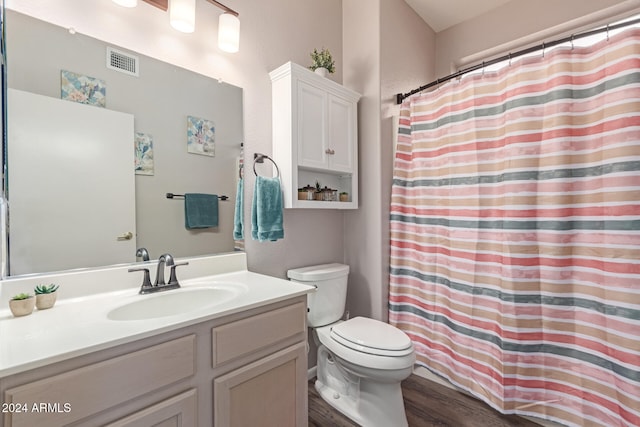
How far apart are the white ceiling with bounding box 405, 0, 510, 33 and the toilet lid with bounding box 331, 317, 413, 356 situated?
2.35 metres

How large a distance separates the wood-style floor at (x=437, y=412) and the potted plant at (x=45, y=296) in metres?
1.33

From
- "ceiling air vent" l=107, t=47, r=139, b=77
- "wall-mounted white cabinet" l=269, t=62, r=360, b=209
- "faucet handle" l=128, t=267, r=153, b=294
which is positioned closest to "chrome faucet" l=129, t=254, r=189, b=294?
"faucet handle" l=128, t=267, r=153, b=294

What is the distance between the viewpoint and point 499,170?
1.60 metres

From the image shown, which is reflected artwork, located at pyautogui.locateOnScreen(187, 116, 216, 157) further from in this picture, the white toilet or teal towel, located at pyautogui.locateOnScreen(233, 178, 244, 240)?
the white toilet

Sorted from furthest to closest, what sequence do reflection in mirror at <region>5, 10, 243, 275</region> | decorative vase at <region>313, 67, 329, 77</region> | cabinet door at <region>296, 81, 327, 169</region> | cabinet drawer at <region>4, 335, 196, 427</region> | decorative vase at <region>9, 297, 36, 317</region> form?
1. decorative vase at <region>313, 67, 329, 77</region>
2. cabinet door at <region>296, 81, 327, 169</region>
3. reflection in mirror at <region>5, 10, 243, 275</region>
4. decorative vase at <region>9, 297, 36, 317</region>
5. cabinet drawer at <region>4, 335, 196, 427</region>

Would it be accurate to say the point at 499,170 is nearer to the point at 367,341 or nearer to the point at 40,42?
the point at 367,341

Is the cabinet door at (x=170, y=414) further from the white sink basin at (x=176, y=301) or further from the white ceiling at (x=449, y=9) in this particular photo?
the white ceiling at (x=449, y=9)

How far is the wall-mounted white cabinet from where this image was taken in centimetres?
165

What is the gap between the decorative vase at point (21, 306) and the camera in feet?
2.92

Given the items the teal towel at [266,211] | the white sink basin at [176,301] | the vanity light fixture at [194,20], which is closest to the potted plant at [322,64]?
the vanity light fixture at [194,20]

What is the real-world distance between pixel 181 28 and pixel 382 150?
1.34 metres

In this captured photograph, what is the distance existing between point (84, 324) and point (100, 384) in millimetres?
212

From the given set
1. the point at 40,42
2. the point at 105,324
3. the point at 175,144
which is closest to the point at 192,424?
the point at 105,324

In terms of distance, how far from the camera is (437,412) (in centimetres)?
163
